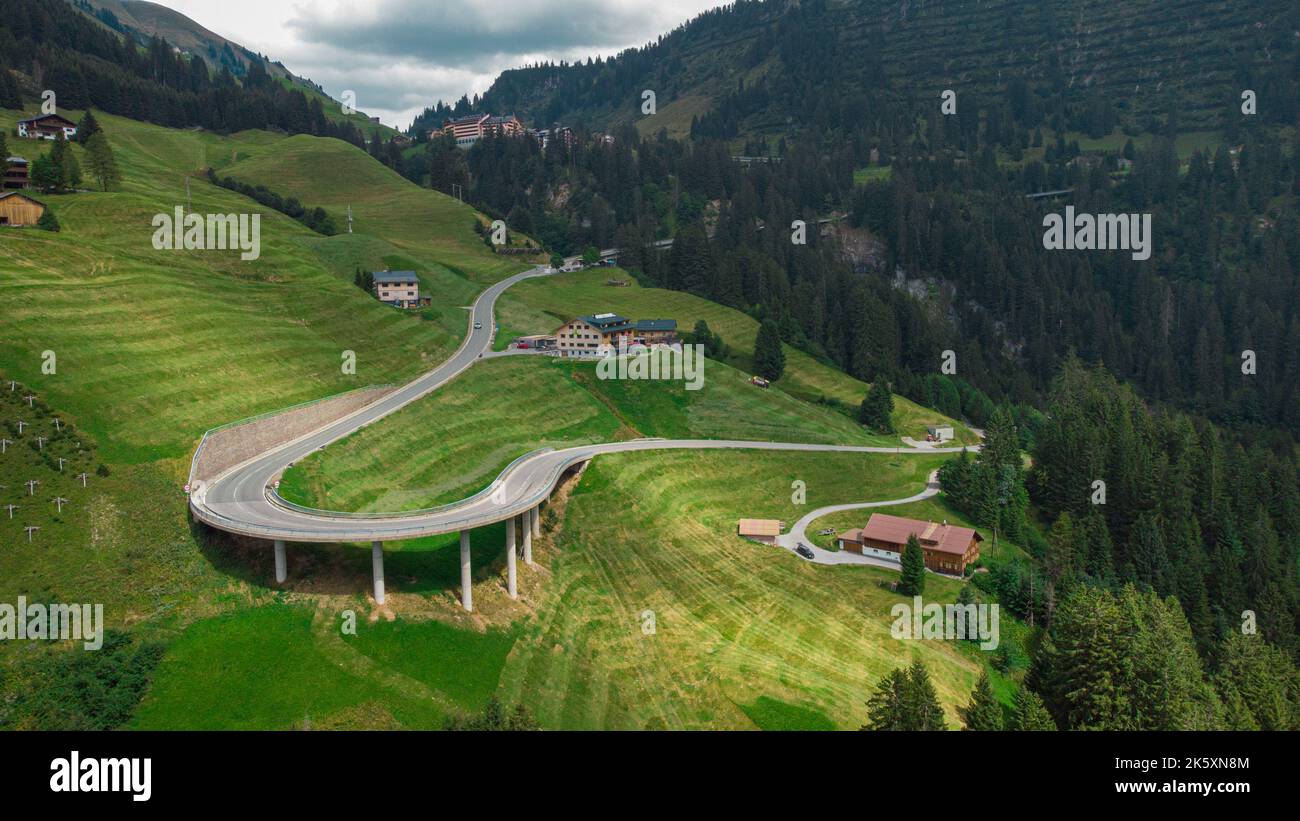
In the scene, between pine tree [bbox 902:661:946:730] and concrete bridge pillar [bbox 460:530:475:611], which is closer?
pine tree [bbox 902:661:946:730]

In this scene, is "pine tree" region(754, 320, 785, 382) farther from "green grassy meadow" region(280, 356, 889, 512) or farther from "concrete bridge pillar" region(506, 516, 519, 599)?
"concrete bridge pillar" region(506, 516, 519, 599)

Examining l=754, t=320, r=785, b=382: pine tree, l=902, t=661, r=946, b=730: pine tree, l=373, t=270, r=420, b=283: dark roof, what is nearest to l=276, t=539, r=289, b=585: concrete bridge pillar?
l=902, t=661, r=946, b=730: pine tree

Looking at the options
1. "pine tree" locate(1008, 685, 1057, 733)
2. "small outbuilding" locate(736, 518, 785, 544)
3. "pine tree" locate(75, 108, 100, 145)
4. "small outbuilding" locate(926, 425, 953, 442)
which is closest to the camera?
"pine tree" locate(1008, 685, 1057, 733)

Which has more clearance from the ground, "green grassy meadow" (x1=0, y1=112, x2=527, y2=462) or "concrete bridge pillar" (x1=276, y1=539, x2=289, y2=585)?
"green grassy meadow" (x1=0, y1=112, x2=527, y2=462)

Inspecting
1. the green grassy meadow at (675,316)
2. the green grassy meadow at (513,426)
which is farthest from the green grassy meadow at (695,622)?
the green grassy meadow at (675,316)

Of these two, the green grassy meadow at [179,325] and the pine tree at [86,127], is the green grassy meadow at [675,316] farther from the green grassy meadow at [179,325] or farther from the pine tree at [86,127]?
the pine tree at [86,127]

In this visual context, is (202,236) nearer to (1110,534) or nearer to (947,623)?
(947,623)

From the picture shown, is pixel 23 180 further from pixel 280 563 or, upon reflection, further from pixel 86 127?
pixel 280 563
